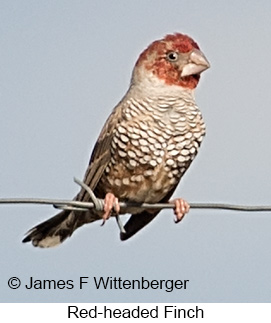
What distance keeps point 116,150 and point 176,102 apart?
0.50 m

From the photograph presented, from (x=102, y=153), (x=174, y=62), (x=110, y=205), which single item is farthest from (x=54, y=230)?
(x=174, y=62)

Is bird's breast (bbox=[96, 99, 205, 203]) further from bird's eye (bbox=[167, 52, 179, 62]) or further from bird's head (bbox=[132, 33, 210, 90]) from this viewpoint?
bird's eye (bbox=[167, 52, 179, 62])

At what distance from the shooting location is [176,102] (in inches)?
217

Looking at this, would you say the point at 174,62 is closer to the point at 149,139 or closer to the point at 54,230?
the point at 149,139

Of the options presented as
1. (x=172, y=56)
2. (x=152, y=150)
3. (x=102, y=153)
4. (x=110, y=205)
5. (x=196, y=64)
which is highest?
(x=172, y=56)

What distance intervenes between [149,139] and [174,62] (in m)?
0.66

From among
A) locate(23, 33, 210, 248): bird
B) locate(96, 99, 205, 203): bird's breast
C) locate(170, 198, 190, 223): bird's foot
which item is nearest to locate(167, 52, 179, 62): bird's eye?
locate(23, 33, 210, 248): bird

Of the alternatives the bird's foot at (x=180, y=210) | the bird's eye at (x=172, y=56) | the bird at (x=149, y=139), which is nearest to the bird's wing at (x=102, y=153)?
the bird at (x=149, y=139)

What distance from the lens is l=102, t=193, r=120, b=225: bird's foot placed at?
515 centimetres

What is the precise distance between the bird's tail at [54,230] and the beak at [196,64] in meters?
1.22

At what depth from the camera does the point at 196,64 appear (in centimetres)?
559

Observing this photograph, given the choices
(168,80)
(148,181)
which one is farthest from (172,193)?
(168,80)

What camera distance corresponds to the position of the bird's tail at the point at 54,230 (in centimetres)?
588
